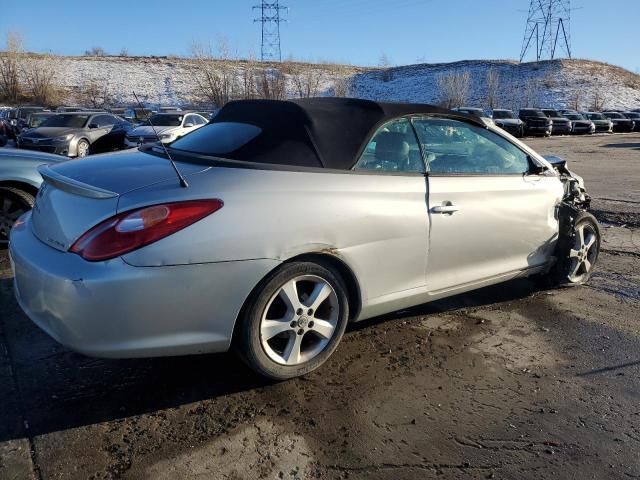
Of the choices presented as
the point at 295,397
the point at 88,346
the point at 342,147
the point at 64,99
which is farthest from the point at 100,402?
the point at 64,99

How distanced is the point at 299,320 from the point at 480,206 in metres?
1.58

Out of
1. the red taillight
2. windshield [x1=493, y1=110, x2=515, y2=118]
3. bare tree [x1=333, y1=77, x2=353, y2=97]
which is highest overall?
bare tree [x1=333, y1=77, x2=353, y2=97]

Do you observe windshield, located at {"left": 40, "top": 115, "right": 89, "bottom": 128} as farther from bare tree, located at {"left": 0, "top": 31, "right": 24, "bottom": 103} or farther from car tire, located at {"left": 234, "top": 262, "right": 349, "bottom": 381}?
bare tree, located at {"left": 0, "top": 31, "right": 24, "bottom": 103}

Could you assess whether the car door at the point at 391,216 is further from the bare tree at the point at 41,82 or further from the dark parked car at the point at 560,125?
the bare tree at the point at 41,82

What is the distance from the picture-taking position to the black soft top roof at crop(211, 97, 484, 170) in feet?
10.4

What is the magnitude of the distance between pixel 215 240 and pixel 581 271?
3.49 metres

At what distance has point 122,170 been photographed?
304 cm

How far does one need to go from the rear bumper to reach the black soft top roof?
0.72 meters

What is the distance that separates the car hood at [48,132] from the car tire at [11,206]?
9948mm

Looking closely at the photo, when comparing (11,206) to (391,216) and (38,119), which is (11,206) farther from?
(38,119)

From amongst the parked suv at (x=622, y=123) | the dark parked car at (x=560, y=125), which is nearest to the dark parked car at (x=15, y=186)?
the dark parked car at (x=560, y=125)

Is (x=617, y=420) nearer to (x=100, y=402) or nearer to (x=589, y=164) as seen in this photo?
(x=100, y=402)

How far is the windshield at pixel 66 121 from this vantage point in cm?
1593

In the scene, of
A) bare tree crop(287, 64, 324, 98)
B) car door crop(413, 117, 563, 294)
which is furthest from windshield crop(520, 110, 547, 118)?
car door crop(413, 117, 563, 294)
